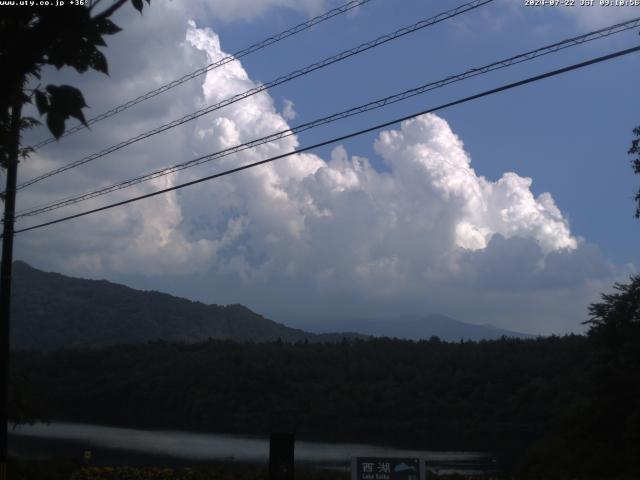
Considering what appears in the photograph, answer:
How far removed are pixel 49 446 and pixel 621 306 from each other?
2612cm

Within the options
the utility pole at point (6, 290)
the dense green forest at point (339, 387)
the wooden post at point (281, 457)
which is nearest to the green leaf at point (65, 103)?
the wooden post at point (281, 457)

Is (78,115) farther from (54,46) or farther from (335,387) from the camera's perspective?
(335,387)

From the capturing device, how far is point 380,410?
224 ft

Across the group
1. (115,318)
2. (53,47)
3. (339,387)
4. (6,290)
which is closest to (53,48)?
(53,47)

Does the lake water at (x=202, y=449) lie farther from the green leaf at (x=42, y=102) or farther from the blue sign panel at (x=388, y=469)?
the green leaf at (x=42, y=102)

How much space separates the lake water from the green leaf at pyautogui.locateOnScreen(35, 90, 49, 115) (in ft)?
83.4

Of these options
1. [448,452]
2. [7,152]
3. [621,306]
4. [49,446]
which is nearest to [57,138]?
[7,152]

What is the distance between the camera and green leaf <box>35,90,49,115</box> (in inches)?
173

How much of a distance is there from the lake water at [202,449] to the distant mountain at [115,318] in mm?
116957

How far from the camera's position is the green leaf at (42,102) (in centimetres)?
440

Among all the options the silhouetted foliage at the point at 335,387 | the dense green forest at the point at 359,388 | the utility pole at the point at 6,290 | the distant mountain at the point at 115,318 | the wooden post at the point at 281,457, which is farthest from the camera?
the distant mountain at the point at 115,318

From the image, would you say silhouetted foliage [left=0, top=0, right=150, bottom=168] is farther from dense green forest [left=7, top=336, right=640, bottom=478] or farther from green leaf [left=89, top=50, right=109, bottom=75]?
dense green forest [left=7, top=336, right=640, bottom=478]

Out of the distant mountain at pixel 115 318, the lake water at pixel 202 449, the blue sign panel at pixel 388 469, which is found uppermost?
the distant mountain at pixel 115 318

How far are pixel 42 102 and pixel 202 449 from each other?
119ft
